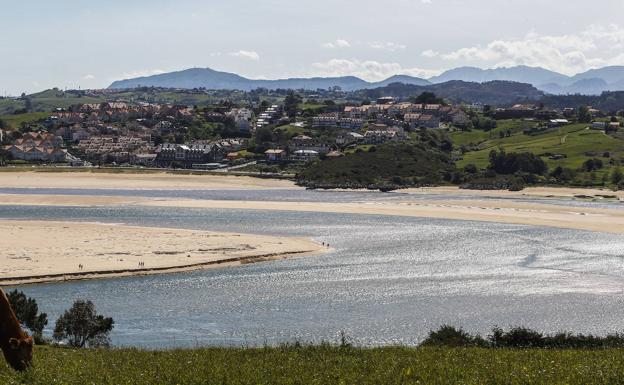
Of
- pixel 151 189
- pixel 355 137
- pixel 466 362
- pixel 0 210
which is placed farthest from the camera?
pixel 355 137

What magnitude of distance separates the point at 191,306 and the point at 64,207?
53409mm

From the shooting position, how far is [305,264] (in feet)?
196

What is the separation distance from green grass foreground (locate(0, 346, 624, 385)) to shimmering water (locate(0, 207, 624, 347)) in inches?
520

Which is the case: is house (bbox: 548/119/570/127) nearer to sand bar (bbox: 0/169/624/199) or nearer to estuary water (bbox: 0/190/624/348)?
sand bar (bbox: 0/169/624/199)

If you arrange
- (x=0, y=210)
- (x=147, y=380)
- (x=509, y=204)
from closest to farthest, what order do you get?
(x=147, y=380)
(x=0, y=210)
(x=509, y=204)

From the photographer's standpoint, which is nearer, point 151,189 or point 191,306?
point 191,306

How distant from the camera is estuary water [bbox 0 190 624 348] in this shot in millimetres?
40875

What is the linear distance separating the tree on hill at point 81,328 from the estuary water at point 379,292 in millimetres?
1314

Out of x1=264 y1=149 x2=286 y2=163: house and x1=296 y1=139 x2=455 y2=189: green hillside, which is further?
x1=264 y1=149 x2=286 y2=163: house

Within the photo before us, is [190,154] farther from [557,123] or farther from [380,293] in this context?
Result: [380,293]

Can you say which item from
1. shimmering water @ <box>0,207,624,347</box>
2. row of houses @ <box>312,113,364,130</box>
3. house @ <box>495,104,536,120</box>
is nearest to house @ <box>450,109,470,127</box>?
house @ <box>495,104,536,120</box>

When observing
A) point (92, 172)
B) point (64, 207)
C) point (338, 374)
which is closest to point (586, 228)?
point (64, 207)

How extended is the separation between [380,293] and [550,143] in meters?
113

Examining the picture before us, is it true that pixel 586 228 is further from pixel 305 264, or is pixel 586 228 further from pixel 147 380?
pixel 147 380
